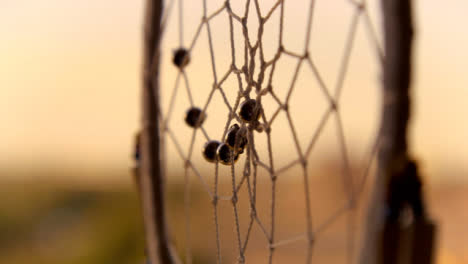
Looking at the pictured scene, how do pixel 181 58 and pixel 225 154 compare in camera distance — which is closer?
pixel 225 154

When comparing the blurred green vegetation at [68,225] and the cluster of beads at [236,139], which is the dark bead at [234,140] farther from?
the blurred green vegetation at [68,225]

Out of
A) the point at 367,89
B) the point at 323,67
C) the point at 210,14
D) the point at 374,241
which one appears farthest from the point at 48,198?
the point at 374,241

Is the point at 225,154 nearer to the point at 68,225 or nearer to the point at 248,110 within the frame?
the point at 248,110

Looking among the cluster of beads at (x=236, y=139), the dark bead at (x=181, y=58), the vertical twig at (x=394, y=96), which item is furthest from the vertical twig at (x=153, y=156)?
the vertical twig at (x=394, y=96)

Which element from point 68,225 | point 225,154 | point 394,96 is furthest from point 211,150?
point 68,225

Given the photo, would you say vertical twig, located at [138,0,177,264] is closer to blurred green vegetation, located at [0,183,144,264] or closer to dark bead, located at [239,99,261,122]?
dark bead, located at [239,99,261,122]

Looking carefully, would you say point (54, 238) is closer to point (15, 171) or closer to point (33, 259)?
point (33, 259)
